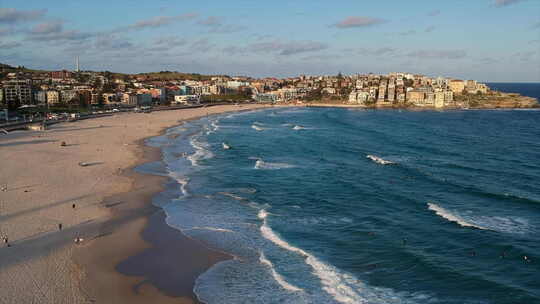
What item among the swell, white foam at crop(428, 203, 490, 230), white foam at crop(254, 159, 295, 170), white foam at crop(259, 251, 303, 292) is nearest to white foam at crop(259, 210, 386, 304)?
white foam at crop(259, 251, 303, 292)

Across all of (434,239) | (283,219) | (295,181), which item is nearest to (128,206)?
(283,219)

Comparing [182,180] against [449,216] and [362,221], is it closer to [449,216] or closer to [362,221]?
[362,221]

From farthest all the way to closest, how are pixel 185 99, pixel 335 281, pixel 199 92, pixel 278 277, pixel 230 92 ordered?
pixel 230 92, pixel 199 92, pixel 185 99, pixel 278 277, pixel 335 281

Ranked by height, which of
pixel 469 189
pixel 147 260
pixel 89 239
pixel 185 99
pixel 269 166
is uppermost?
pixel 185 99

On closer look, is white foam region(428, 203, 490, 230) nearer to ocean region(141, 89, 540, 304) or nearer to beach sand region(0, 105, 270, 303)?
ocean region(141, 89, 540, 304)

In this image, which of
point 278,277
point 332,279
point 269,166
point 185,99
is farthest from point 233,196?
point 185,99

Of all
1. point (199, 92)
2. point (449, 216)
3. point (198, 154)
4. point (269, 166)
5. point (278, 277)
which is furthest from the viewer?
point (199, 92)

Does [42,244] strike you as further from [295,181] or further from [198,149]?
[198,149]
